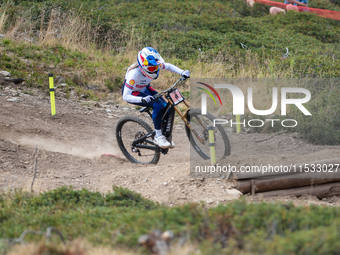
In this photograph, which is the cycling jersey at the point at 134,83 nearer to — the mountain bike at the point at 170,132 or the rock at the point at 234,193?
the mountain bike at the point at 170,132

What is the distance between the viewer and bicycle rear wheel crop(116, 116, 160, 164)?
721cm

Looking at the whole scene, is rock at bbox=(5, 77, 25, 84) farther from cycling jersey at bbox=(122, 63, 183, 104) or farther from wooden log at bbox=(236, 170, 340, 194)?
wooden log at bbox=(236, 170, 340, 194)

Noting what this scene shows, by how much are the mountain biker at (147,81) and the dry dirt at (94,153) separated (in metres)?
0.70

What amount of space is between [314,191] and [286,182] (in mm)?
493

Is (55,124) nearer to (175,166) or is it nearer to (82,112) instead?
(82,112)

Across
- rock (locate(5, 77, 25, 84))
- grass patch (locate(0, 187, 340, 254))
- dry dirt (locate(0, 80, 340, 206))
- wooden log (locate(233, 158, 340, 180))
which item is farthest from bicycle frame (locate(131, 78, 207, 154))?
rock (locate(5, 77, 25, 84))

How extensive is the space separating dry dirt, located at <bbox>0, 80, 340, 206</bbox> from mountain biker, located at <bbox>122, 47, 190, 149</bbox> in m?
0.70

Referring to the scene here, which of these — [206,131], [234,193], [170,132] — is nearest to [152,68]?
[170,132]

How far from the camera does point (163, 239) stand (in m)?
3.15

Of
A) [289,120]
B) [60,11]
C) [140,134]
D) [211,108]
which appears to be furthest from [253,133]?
[60,11]

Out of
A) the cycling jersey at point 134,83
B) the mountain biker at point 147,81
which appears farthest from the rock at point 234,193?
the cycling jersey at point 134,83

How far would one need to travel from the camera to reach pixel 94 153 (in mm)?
8305

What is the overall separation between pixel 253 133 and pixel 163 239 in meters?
6.08

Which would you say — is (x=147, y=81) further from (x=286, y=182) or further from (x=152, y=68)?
(x=286, y=182)
